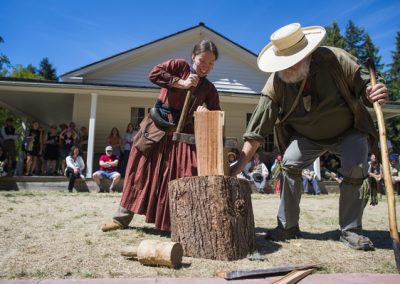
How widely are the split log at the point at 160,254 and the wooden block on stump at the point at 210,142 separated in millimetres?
685

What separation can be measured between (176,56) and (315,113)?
11275 millimetres

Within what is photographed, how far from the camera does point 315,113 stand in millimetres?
2961

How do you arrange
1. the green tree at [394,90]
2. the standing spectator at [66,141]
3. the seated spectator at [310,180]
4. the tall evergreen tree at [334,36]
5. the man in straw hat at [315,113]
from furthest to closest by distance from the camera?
1. the tall evergreen tree at [334,36]
2. the green tree at [394,90]
3. the standing spectator at [66,141]
4. the seated spectator at [310,180]
5. the man in straw hat at [315,113]

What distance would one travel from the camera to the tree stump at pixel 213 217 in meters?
2.43

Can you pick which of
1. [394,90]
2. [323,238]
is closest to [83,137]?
[323,238]

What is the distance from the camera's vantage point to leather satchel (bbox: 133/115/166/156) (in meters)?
3.30

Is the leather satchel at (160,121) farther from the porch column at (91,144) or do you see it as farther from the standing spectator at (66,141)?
the standing spectator at (66,141)

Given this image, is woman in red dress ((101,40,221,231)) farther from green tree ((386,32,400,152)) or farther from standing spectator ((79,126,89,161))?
green tree ((386,32,400,152))

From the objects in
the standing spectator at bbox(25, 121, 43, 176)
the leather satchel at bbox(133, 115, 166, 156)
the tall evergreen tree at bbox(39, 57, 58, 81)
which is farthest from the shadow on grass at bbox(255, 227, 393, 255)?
the tall evergreen tree at bbox(39, 57, 58, 81)

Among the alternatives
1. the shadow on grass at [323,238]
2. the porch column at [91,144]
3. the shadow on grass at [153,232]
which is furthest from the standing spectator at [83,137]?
the shadow on grass at [323,238]

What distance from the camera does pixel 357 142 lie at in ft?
9.71

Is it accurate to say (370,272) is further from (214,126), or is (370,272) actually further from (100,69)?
(100,69)

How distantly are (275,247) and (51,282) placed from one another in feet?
5.78

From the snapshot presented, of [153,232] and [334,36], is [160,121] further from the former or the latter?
[334,36]
